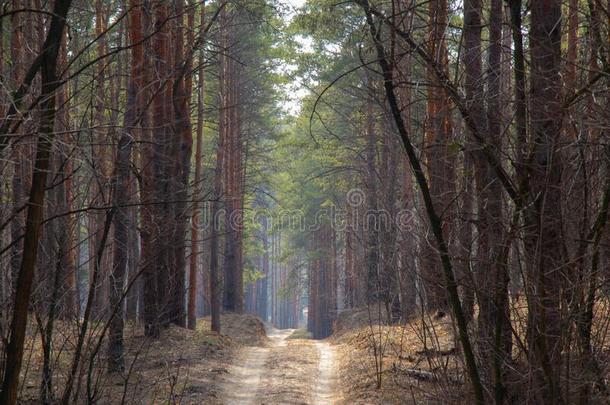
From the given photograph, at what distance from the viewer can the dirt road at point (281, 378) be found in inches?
439

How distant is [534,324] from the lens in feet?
15.2

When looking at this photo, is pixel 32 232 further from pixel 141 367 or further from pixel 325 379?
pixel 325 379

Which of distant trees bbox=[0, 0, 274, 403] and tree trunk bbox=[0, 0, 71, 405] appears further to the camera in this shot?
distant trees bbox=[0, 0, 274, 403]

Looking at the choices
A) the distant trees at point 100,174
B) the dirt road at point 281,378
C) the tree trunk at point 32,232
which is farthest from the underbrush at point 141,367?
the tree trunk at point 32,232

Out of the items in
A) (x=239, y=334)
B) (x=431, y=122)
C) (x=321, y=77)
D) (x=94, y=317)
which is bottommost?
(x=239, y=334)

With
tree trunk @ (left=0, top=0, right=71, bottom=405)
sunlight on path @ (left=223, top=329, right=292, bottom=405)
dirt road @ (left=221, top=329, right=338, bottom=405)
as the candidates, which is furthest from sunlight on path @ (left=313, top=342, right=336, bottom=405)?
tree trunk @ (left=0, top=0, right=71, bottom=405)

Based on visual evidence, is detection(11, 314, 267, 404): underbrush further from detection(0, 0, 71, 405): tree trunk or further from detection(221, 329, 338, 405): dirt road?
detection(0, 0, 71, 405): tree trunk

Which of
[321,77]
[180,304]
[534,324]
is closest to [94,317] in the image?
[534,324]

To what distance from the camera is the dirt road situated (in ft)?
36.6

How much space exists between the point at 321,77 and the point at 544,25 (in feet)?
73.0

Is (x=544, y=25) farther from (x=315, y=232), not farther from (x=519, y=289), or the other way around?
(x=315, y=232)

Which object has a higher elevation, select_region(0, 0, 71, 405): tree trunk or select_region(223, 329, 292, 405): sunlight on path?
select_region(0, 0, 71, 405): tree trunk

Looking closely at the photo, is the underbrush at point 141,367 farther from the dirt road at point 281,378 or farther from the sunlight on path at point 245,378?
the dirt road at point 281,378

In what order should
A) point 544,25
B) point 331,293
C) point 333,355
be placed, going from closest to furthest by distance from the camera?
1. point 544,25
2. point 333,355
3. point 331,293
